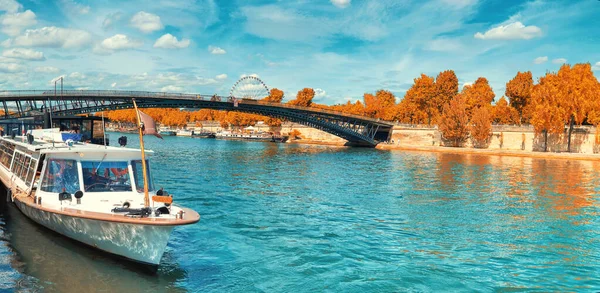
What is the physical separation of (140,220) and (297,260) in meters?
5.83

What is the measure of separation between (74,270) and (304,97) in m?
139

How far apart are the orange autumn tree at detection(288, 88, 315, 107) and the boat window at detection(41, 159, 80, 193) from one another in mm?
133512

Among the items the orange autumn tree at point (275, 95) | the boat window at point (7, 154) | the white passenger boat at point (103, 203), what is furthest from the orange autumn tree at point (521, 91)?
the white passenger boat at point (103, 203)

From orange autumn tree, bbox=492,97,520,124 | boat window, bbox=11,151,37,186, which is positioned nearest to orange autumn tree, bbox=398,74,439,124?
orange autumn tree, bbox=492,97,520,124

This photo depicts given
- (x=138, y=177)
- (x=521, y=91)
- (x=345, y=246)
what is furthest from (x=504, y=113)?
(x=138, y=177)

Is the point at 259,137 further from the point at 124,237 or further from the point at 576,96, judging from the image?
the point at 124,237

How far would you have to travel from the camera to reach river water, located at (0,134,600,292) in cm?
1462

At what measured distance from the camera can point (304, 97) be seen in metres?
152

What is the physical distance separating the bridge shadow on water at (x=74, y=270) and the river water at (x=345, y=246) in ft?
0.13

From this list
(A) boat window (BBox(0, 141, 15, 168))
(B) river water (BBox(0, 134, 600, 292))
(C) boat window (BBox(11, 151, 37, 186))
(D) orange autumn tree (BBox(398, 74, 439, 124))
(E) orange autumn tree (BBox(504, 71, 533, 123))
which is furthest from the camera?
(D) orange autumn tree (BBox(398, 74, 439, 124))

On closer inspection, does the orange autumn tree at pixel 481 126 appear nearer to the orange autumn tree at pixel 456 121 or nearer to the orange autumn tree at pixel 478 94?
the orange autumn tree at pixel 456 121

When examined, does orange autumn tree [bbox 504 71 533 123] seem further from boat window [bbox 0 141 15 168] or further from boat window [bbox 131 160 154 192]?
boat window [bbox 131 160 154 192]

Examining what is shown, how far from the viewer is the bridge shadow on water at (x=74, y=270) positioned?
13.8 meters

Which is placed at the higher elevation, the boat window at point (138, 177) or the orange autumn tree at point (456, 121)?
the orange autumn tree at point (456, 121)
